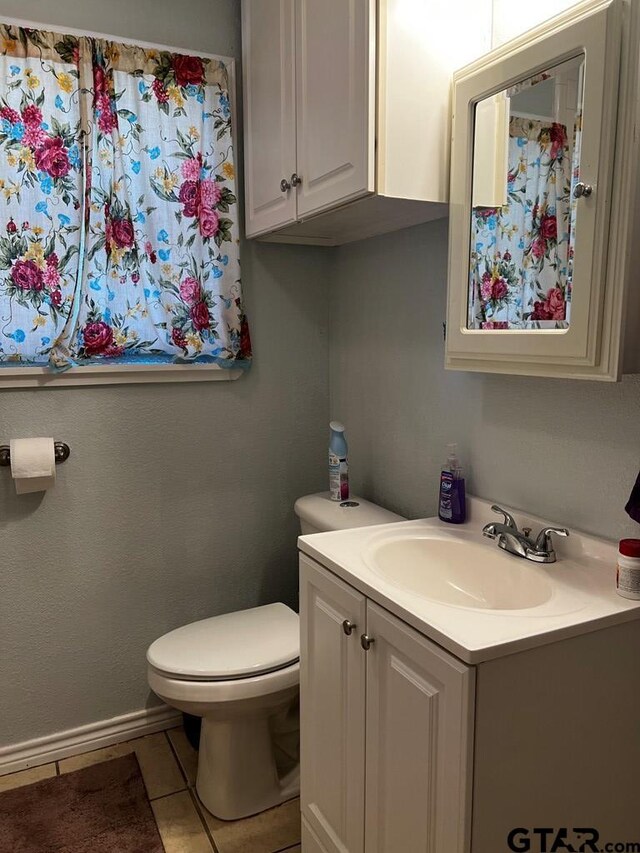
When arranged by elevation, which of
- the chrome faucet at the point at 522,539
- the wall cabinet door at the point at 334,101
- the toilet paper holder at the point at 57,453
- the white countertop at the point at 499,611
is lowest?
the white countertop at the point at 499,611

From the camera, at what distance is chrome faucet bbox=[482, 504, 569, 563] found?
1.38m

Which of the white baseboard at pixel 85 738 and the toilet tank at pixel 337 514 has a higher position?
the toilet tank at pixel 337 514

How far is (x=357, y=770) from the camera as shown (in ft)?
4.45

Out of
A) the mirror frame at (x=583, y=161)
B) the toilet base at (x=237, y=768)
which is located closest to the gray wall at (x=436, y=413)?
the mirror frame at (x=583, y=161)

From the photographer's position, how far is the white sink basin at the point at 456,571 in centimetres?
138

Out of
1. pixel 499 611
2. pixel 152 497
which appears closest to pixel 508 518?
pixel 499 611

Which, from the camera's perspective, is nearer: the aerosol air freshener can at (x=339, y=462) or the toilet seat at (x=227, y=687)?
the toilet seat at (x=227, y=687)

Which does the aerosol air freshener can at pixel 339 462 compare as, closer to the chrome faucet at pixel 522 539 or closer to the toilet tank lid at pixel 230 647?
the toilet tank lid at pixel 230 647

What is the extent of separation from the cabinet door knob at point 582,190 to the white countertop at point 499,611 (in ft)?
2.21

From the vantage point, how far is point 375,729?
1.28 meters

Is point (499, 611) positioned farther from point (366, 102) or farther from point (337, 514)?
point (366, 102)

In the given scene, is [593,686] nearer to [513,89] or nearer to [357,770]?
[357,770]

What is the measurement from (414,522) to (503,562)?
0.98ft

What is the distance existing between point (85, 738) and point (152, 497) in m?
0.80
